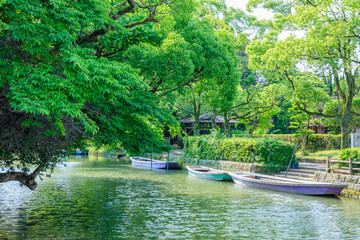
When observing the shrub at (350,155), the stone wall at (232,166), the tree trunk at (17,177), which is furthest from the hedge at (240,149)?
the tree trunk at (17,177)

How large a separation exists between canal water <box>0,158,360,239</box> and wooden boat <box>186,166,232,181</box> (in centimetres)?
323

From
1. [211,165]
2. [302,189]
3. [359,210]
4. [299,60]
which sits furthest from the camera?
[211,165]

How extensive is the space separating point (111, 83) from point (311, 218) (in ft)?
32.9

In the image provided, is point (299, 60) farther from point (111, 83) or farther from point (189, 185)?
point (111, 83)

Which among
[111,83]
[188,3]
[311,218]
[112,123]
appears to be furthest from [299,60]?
[111,83]

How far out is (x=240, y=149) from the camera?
1104 inches

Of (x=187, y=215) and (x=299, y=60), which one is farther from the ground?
(x=299, y=60)

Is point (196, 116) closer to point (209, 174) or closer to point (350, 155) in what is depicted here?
point (209, 174)

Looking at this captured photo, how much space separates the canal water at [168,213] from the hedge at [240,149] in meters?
4.61

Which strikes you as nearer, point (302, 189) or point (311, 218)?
Answer: point (311, 218)

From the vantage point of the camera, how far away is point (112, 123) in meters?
10.7

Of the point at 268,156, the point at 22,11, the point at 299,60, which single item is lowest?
the point at 268,156

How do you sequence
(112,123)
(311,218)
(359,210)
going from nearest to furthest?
(112,123)
(311,218)
(359,210)

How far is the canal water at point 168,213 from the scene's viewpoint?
11.5m
